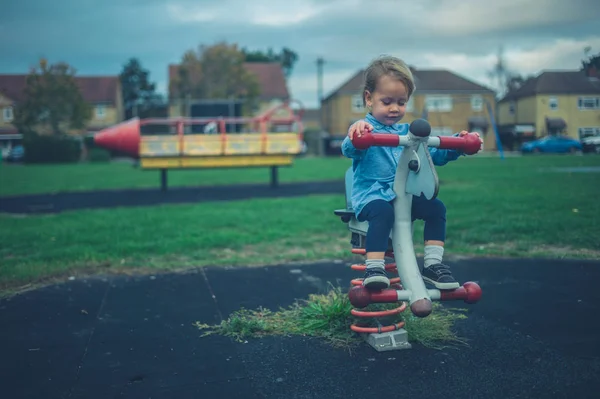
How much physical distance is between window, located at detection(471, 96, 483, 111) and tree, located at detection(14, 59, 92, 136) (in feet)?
106

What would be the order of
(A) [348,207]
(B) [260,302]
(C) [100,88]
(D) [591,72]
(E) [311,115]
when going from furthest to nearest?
(E) [311,115] → (C) [100,88] → (D) [591,72] → (B) [260,302] → (A) [348,207]

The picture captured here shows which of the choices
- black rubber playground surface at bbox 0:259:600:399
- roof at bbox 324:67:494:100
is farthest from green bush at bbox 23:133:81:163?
black rubber playground surface at bbox 0:259:600:399

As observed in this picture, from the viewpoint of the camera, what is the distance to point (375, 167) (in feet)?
11.0

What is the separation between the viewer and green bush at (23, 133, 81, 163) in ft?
134

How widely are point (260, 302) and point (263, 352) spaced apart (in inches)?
43.5

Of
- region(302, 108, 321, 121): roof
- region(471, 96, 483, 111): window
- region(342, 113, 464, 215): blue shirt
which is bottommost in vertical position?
region(342, 113, 464, 215): blue shirt

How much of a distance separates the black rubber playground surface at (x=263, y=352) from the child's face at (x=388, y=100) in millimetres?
1386

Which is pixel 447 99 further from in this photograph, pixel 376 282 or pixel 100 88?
pixel 376 282

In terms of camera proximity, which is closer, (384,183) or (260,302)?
(384,183)

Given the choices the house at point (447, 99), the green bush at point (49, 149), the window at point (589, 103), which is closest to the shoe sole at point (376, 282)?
the window at point (589, 103)

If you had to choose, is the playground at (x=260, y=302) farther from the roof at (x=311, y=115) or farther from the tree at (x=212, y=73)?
the roof at (x=311, y=115)

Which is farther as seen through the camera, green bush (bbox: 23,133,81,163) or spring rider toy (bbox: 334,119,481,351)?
green bush (bbox: 23,133,81,163)

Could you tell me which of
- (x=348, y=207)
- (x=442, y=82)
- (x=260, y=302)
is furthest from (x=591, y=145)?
(x=442, y=82)

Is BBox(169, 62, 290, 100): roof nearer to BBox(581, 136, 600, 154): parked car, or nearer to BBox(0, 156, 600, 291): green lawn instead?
BBox(581, 136, 600, 154): parked car
